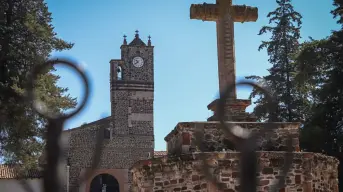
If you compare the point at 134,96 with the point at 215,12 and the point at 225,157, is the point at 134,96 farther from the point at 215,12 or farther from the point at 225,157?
the point at 225,157

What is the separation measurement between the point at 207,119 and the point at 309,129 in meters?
7.61

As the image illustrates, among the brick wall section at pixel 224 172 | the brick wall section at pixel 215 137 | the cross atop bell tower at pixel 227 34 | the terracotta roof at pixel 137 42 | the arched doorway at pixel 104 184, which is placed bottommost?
the arched doorway at pixel 104 184

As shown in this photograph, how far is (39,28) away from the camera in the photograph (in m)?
18.5

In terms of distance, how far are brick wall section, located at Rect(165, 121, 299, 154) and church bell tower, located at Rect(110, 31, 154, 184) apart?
82.7 ft

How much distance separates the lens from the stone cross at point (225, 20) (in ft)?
30.5

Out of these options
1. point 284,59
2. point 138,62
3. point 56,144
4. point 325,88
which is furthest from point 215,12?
point 138,62

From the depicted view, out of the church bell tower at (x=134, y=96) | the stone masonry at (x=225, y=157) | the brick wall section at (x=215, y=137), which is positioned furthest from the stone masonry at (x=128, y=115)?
the brick wall section at (x=215, y=137)

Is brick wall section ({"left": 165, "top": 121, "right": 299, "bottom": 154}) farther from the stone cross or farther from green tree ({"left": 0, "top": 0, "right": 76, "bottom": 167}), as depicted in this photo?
green tree ({"left": 0, "top": 0, "right": 76, "bottom": 167})

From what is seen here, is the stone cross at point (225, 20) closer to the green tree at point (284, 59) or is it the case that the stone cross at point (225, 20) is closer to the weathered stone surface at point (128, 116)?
the green tree at point (284, 59)

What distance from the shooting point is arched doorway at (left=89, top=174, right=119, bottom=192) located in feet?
105

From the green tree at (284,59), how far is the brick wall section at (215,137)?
13323 millimetres

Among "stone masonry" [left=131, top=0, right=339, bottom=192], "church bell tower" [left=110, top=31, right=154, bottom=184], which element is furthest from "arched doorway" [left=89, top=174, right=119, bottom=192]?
"stone masonry" [left=131, top=0, right=339, bottom=192]

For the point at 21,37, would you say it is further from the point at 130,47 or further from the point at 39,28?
the point at 130,47

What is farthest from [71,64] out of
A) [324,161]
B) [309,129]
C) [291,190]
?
[309,129]
